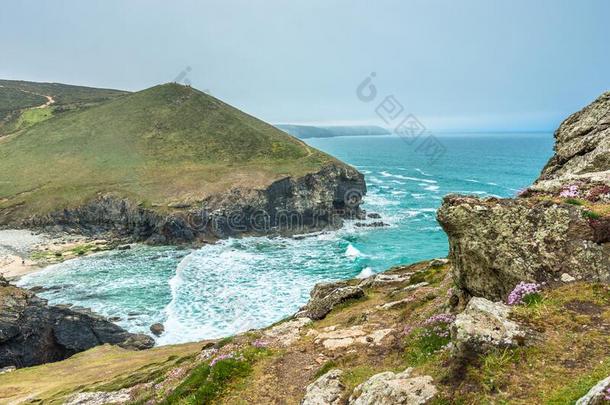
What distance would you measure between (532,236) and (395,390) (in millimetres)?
6448

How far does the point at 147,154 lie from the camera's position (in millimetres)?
125500

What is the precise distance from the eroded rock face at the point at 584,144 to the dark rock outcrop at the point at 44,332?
40461 millimetres

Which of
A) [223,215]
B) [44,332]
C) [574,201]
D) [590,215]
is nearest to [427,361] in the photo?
[590,215]

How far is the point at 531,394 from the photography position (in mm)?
7719

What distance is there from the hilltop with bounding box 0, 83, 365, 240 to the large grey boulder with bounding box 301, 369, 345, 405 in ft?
252

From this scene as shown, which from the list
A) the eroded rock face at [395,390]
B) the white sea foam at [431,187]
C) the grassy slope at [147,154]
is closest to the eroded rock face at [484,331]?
the eroded rock face at [395,390]

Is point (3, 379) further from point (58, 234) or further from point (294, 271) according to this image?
point (58, 234)

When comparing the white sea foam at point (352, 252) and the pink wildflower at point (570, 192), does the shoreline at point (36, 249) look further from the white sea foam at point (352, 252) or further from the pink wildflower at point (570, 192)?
the pink wildflower at point (570, 192)

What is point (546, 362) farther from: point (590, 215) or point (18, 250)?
point (18, 250)

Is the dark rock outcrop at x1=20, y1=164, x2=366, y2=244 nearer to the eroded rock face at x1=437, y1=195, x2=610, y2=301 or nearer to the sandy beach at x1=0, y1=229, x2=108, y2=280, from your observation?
the sandy beach at x1=0, y1=229, x2=108, y2=280

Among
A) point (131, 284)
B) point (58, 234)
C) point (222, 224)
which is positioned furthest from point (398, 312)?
point (58, 234)

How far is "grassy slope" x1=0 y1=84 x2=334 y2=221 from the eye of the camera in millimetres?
100500

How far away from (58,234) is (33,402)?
74.5 metres

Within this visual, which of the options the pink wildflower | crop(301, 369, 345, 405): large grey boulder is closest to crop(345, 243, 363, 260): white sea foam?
the pink wildflower
